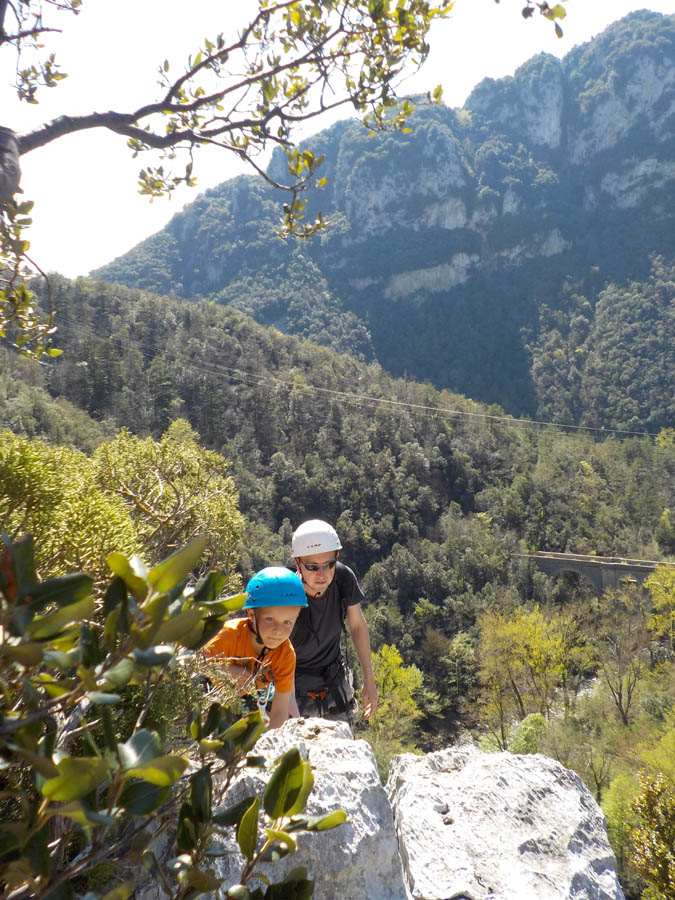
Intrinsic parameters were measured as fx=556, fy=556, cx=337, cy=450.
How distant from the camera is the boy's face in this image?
2285mm

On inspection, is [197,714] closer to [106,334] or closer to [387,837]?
[387,837]

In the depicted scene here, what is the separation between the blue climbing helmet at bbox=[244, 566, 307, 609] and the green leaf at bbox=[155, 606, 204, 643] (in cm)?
168

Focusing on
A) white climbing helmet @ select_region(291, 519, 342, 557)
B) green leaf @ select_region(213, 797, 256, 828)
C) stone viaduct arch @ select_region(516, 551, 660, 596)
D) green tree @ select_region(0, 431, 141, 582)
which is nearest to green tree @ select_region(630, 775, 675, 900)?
white climbing helmet @ select_region(291, 519, 342, 557)

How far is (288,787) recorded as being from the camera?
2.56 feet

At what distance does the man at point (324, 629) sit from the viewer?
3.13 metres

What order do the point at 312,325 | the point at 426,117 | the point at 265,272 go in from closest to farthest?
the point at 312,325, the point at 265,272, the point at 426,117

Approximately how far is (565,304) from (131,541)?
10737cm

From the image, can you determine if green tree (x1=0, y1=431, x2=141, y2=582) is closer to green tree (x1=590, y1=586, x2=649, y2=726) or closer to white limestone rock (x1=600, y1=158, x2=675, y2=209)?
green tree (x1=590, y1=586, x2=649, y2=726)

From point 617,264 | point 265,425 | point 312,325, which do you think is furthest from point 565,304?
point 265,425

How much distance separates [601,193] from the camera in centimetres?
11294

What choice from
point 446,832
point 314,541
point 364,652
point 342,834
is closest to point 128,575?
point 342,834

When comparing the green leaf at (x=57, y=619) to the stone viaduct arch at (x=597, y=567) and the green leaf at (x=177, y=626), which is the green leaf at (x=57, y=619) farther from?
the stone viaduct arch at (x=597, y=567)

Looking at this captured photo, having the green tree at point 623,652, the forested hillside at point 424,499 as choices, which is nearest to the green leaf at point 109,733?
the forested hillside at point 424,499

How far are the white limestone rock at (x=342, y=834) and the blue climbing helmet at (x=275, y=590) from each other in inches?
19.6
